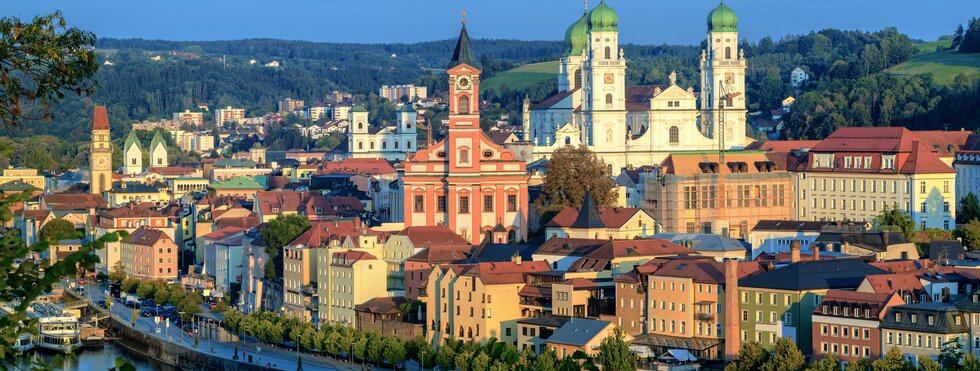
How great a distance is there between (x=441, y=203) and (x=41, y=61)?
53110mm

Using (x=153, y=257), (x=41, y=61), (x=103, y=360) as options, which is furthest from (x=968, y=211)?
(x=41, y=61)

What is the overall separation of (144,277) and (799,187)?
84.4 ft

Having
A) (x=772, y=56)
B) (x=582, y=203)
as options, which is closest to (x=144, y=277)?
(x=582, y=203)

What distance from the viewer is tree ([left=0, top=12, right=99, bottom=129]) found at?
12.5m

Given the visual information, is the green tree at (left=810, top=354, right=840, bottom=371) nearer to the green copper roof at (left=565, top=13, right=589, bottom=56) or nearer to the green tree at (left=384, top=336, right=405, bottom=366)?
the green tree at (left=384, top=336, right=405, bottom=366)

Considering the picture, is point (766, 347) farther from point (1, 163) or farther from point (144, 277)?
point (1, 163)

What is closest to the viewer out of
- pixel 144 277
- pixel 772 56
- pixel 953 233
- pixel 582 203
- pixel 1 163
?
pixel 953 233

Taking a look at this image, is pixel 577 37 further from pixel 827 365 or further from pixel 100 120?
pixel 827 365

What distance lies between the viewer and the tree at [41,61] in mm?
12461

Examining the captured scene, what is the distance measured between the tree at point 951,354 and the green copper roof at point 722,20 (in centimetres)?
5188

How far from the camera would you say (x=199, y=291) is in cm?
7006

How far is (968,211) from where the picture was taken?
63281mm

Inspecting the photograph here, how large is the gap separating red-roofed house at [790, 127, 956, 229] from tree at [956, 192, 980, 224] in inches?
61.2

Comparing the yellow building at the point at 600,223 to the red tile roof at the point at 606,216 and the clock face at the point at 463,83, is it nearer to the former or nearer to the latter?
the red tile roof at the point at 606,216
